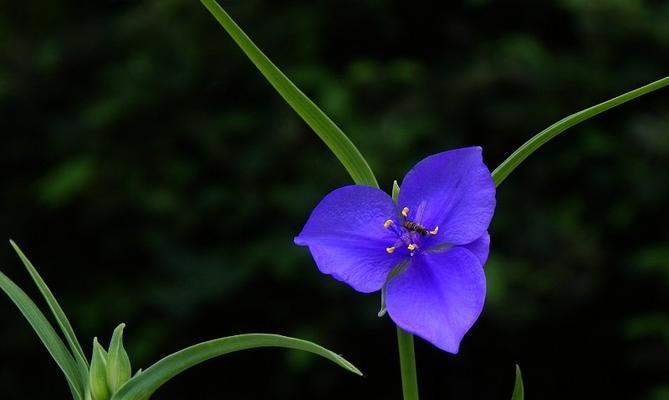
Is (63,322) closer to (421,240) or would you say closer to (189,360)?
(189,360)

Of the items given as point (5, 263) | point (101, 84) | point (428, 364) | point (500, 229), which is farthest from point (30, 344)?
point (500, 229)

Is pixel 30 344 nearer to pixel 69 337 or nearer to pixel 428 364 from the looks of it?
pixel 428 364

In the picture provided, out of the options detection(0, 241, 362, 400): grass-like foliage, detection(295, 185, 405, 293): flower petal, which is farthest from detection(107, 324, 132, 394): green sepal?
detection(295, 185, 405, 293): flower petal

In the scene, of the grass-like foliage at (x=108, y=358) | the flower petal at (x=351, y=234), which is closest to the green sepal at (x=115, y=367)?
the grass-like foliage at (x=108, y=358)

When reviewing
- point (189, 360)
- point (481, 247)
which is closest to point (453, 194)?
point (481, 247)

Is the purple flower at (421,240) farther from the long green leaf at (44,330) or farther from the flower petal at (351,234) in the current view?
the long green leaf at (44,330)

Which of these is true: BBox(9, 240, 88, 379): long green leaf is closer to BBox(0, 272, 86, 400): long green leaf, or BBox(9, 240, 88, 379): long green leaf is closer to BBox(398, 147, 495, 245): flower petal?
BBox(0, 272, 86, 400): long green leaf
